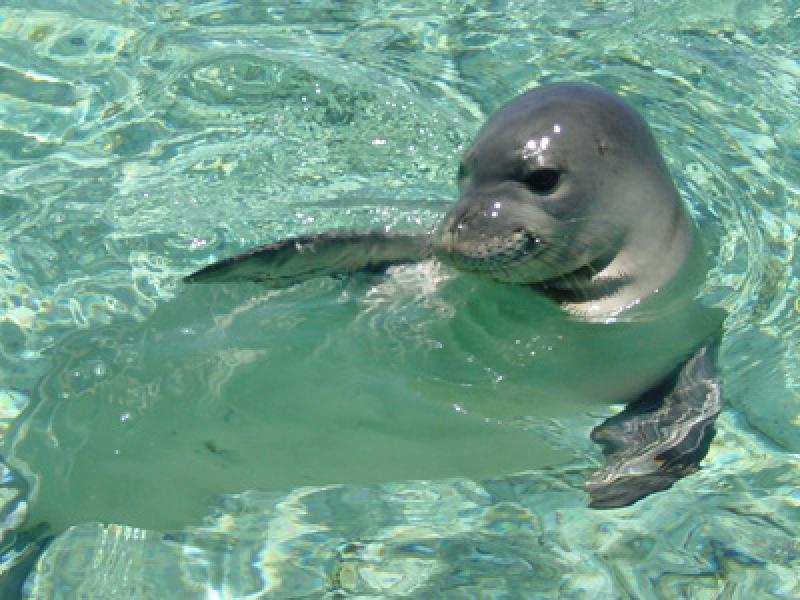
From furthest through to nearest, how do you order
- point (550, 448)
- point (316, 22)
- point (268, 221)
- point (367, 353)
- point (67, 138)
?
point (316, 22) → point (67, 138) → point (268, 221) → point (367, 353) → point (550, 448)

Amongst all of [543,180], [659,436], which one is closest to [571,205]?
[543,180]

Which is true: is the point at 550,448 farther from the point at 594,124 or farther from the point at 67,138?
the point at 67,138

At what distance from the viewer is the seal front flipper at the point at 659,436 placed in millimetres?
3713

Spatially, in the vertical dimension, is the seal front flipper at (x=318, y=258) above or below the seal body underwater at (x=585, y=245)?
below

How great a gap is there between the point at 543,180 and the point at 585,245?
0.27 metres

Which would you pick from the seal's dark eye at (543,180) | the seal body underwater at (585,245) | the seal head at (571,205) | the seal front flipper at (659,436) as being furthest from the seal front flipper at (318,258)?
the seal front flipper at (659,436)

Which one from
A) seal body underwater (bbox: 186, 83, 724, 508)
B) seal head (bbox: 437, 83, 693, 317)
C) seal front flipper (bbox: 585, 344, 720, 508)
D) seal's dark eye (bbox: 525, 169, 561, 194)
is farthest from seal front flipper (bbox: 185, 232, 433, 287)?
seal front flipper (bbox: 585, 344, 720, 508)

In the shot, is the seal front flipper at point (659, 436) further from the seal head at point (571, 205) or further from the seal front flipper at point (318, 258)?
the seal front flipper at point (318, 258)

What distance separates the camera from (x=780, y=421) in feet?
14.2

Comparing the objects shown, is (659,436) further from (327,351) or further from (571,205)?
(327,351)

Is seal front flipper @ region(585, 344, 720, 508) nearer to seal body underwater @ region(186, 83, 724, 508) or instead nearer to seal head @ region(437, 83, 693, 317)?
seal body underwater @ region(186, 83, 724, 508)

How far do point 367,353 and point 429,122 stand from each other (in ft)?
6.11

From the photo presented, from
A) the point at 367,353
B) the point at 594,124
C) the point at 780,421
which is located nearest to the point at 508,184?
the point at 594,124

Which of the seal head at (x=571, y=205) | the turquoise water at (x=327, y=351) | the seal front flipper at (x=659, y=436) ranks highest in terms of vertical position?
the seal head at (x=571, y=205)
